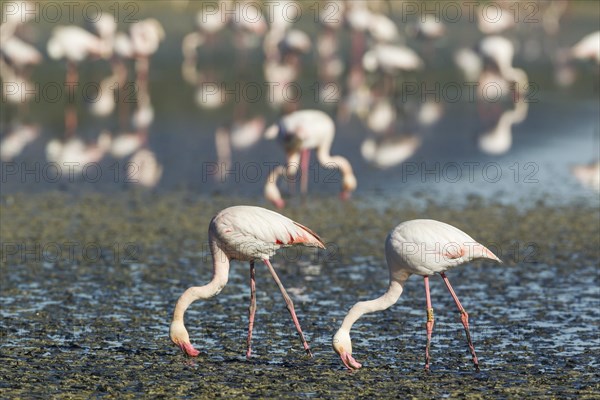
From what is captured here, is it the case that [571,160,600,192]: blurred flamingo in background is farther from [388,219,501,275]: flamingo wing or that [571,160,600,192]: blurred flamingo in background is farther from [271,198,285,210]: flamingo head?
[388,219,501,275]: flamingo wing

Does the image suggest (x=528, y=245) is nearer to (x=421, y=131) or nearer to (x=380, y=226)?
(x=380, y=226)

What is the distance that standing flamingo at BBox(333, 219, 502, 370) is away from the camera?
6.32 metres

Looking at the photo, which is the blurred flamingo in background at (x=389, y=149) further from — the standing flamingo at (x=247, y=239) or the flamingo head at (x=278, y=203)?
the standing flamingo at (x=247, y=239)

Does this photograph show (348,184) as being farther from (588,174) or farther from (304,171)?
(588,174)

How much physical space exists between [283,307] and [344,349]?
166 cm

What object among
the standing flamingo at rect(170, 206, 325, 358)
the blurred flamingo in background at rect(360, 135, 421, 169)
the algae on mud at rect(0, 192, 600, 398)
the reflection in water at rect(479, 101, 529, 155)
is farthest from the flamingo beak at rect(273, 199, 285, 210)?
the reflection in water at rect(479, 101, 529, 155)

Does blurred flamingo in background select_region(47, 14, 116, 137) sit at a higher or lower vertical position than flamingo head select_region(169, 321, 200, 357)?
higher

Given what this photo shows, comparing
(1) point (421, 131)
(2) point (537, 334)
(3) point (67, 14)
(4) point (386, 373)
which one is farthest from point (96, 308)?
(3) point (67, 14)

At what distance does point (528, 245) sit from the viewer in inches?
384

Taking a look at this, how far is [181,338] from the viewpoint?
6.45m

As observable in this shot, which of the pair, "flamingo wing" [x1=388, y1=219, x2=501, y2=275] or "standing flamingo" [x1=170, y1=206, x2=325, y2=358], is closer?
"flamingo wing" [x1=388, y1=219, x2=501, y2=275]

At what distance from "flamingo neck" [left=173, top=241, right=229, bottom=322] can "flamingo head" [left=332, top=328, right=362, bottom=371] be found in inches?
32.0

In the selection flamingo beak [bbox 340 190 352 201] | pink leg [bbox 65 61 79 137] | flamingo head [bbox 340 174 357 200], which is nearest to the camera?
flamingo head [bbox 340 174 357 200]

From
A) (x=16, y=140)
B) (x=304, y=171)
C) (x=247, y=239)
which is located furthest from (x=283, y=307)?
(x=16, y=140)
